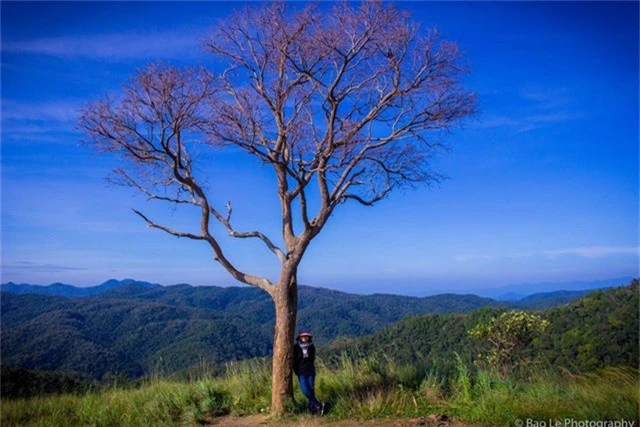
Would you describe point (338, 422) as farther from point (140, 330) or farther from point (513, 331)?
point (140, 330)

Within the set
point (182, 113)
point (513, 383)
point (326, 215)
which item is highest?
point (182, 113)

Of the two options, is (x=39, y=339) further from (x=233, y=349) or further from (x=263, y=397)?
(x=263, y=397)

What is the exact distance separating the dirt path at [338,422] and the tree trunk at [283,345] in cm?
34

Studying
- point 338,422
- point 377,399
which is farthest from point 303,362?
point 377,399

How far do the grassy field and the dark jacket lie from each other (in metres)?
0.54

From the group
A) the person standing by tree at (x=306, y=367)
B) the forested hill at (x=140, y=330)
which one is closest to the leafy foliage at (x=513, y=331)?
the person standing by tree at (x=306, y=367)

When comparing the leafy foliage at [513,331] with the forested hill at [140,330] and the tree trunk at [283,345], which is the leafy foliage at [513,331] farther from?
the forested hill at [140,330]

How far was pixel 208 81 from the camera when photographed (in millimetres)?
8766

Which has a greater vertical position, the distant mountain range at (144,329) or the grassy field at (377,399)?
the grassy field at (377,399)

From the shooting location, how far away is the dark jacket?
798 centimetres

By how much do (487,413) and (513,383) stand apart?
5.46ft

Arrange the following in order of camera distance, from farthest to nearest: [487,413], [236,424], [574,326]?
[574,326]
[236,424]
[487,413]

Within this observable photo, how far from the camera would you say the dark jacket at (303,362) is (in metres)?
7.98

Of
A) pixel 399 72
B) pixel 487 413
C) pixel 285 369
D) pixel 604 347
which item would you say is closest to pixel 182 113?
pixel 399 72
